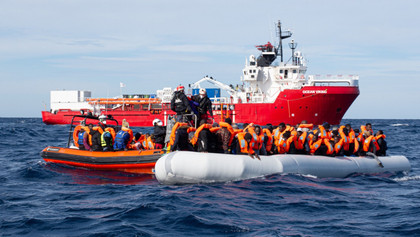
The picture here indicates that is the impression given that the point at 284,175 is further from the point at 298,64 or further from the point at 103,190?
the point at 298,64

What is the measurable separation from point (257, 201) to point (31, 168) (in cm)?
876

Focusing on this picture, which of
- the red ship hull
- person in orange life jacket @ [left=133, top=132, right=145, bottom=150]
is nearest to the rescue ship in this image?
the red ship hull

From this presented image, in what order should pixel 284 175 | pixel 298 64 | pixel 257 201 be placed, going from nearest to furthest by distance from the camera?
pixel 257 201 < pixel 284 175 < pixel 298 64

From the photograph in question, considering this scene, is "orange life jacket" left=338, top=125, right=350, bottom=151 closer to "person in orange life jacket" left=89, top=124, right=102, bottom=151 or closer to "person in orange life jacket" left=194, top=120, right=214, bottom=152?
"person in orange life jacket" left=194, top=120, right=214, bottom=152

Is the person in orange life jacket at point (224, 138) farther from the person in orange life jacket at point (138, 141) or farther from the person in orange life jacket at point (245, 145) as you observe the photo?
the person in orange life jacket at point (138, 141)

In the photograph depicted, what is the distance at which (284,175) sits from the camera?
44.6 feet

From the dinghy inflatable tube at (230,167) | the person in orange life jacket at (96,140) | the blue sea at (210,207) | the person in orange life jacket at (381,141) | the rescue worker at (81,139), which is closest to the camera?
the blue sea at (210,207)

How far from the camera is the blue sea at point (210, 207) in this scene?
348 inches

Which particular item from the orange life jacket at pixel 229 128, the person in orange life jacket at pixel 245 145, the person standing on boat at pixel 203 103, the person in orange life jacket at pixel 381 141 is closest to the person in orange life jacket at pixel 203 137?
the orange life jacket at pixel 229 128

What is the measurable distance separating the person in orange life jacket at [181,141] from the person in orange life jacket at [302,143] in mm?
3425

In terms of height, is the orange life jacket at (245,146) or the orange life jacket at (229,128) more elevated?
the orange life jacket at (229,128)

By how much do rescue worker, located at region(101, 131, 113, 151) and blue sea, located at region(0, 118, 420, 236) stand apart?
4.31 ft

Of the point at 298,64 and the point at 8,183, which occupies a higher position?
the point at 298,64

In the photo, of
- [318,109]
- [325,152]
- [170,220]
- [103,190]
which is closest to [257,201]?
[170,220]
